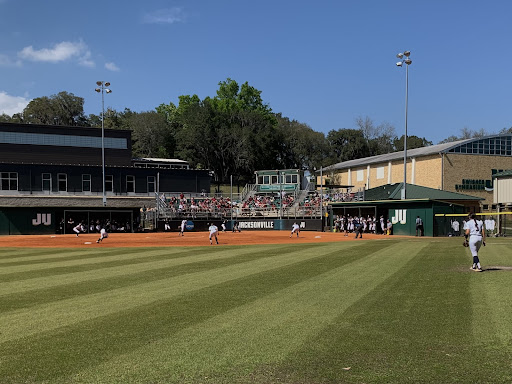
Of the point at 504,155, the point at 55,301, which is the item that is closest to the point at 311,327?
the point at 55,301

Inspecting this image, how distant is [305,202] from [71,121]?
212ft

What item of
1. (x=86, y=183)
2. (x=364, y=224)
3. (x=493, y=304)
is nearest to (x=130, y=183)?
(x=86, y=183)

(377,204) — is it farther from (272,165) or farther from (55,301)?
(272,165)

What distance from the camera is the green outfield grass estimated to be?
5.70 metres

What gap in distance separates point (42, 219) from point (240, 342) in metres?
41.3

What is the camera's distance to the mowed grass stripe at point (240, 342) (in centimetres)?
562

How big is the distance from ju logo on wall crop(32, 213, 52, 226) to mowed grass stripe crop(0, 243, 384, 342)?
33.3 m

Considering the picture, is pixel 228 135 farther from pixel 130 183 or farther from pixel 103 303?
pixel 103 303

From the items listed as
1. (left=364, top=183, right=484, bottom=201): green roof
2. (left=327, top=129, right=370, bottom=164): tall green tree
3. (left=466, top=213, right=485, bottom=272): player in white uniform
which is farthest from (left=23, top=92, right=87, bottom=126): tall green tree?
(left=466, top=213, right=485, bottom=272): player in white uniform

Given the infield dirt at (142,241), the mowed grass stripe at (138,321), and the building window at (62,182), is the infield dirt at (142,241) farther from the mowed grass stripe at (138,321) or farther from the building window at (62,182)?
the building window at (62,182)

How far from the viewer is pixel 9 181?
5434 centimetres

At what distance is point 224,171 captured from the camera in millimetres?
81875

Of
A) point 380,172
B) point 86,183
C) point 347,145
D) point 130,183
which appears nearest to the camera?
point 86,183

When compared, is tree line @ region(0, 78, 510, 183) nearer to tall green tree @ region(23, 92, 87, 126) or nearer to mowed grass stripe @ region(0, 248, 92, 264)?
tall green tree @ region(23, 92, 87, 126)
